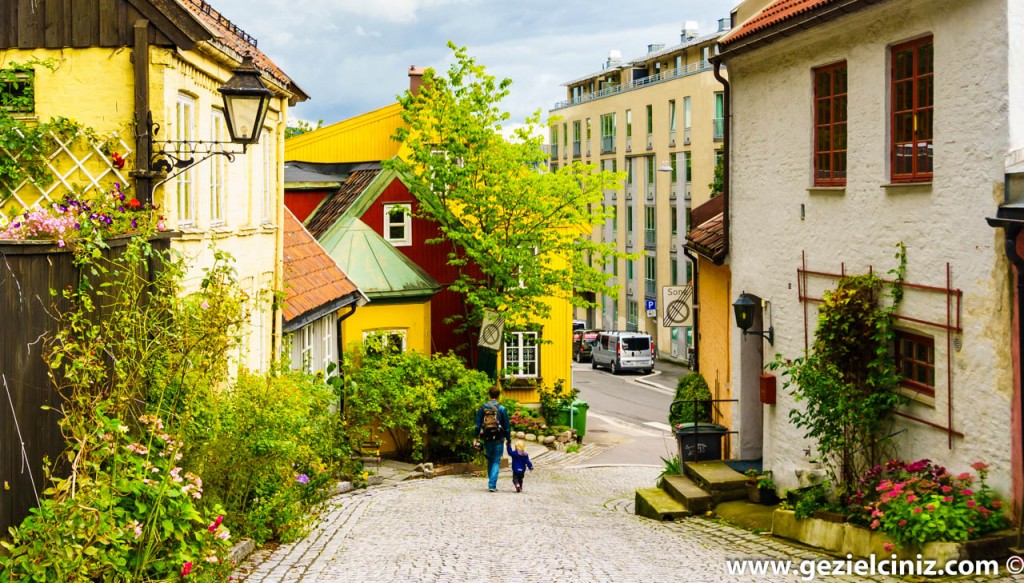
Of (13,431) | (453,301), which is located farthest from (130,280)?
(453,301)

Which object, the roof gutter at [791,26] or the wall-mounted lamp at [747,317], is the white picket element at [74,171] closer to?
the roof gutter at [791,26]

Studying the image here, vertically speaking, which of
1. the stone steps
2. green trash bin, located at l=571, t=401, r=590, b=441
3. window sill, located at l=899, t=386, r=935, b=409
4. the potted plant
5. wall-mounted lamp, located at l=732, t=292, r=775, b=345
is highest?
wall-mounted lamp, located at l=732, t=292, r=775, b=345

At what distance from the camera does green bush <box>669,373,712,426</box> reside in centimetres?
1855

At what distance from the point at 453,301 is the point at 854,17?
22.9 meters

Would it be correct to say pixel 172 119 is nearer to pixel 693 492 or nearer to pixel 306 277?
pixel 693 492

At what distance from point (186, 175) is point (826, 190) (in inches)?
284

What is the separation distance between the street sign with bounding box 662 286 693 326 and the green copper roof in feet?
→ 37.0

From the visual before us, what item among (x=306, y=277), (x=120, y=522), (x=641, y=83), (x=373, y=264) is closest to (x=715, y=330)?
(x=306, y=277)

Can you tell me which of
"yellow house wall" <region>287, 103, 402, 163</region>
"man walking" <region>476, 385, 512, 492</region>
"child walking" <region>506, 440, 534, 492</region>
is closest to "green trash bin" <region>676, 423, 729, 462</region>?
"man walking" <region>476, 385, 512, 492</region>

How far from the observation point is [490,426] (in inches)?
704

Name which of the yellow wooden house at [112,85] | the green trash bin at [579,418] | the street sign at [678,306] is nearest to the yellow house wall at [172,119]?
the yellow wooden house at [112,85]

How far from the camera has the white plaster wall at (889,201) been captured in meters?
9.98

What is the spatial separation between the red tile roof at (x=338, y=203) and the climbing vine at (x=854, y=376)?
2145 cm

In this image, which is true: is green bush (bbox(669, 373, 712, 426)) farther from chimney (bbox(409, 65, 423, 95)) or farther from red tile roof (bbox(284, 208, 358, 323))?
chimney (bbox(409, 65, 423, 95))
